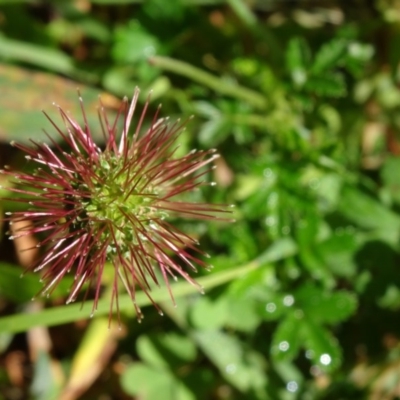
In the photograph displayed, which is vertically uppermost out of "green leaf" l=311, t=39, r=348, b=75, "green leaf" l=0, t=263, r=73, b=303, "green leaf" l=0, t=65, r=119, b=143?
"green leaf" l=0, t=65, r=119, b=143

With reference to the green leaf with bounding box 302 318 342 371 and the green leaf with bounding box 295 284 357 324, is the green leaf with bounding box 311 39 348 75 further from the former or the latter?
the green leaf with bounding box 302 318 342 371

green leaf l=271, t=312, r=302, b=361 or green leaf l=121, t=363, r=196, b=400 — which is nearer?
green leaf l=271, t=312, r=302, b=361

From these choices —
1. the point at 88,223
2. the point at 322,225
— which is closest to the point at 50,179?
the point at 88,223

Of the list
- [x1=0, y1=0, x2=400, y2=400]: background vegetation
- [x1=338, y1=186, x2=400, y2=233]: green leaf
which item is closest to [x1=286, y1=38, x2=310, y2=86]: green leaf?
[x1=0, y1=0, x2=400, y2=400]: background vegetation

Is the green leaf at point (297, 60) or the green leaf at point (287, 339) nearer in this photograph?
the green leaf at point (287, 339)

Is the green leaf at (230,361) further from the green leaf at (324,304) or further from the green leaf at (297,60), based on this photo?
the green leaf at (297,60)

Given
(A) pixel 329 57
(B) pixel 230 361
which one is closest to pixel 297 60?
(A) pixel 329 57

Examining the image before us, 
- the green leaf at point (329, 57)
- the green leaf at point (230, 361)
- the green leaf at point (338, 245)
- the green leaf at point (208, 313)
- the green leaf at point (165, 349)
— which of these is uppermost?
the green leaf at point (329, 57)

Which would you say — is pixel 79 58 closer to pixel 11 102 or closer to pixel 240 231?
pixel 11 102

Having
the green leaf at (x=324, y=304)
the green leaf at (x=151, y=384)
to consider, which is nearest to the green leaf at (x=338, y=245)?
the green leaf at (x=324, y=304)
